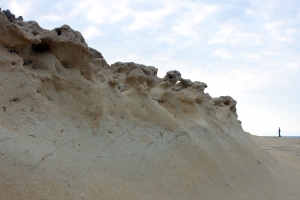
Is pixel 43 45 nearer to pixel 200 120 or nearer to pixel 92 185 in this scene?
pixel 92 185

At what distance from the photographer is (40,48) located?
267 centimetres

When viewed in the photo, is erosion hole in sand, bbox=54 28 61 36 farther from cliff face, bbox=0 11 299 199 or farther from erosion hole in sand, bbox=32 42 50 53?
erosion hole in sand, bbox=32 42 50 53

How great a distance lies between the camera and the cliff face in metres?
1.89

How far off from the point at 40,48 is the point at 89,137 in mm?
1128

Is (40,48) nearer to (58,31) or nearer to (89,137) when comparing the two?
(58,31)

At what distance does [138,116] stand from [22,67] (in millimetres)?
1460

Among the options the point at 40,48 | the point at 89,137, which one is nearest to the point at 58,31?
the point at 40,48

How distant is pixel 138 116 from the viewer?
318cm

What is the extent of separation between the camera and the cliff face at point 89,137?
1.89 metres

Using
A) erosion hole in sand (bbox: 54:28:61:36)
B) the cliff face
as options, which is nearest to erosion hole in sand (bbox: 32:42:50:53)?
the cliff face

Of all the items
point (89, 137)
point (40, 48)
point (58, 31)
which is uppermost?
point (58, 31)

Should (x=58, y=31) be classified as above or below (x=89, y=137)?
above

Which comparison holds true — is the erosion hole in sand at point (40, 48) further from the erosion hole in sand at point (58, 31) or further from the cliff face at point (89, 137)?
the erosion hole in sand at point (58, 31)

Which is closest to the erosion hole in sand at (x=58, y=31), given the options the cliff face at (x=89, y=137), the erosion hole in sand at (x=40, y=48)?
the cliff face at (x=89, y=137)
